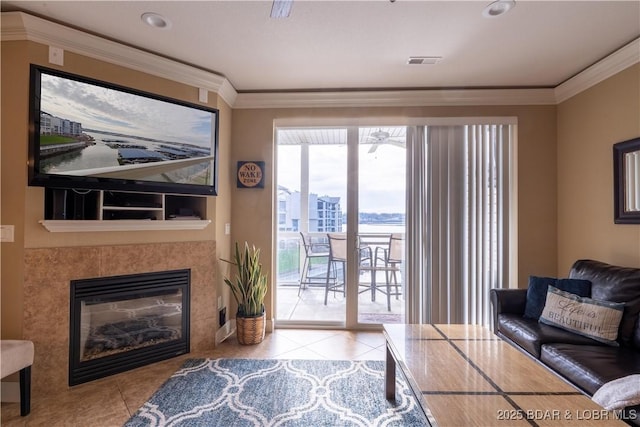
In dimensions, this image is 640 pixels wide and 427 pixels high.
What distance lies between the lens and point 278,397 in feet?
6.90

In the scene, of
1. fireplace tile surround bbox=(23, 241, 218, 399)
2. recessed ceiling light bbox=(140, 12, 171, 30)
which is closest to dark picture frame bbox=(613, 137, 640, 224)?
recessed ceiling light bbox=(140, 12, 171, 30)

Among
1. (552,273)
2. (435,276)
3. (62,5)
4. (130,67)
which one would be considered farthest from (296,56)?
(552,273)

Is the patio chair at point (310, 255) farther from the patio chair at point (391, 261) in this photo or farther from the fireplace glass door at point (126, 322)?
the fireplace glass door at point (126, 322)

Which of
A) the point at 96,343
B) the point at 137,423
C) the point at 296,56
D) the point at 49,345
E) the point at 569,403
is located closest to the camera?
the point at 569,403

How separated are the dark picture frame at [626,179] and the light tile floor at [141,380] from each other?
2.34 meters

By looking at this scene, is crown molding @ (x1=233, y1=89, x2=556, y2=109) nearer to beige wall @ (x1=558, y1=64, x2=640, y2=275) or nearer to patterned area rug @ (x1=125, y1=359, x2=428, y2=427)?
beige wall @ (x1=558, y1=64, x2=640, y2=275)

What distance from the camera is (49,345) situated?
2.16 meters

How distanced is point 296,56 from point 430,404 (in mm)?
2630

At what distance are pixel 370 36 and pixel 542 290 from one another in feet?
8.17

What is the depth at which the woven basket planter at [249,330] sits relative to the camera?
2.97 meters

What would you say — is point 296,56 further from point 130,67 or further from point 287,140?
point 130,67

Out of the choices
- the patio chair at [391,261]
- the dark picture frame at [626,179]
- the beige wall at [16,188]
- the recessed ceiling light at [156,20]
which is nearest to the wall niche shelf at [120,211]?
the beige wall at [16,188]

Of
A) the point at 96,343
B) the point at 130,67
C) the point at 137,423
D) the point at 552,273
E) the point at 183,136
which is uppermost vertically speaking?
the point at 130,67

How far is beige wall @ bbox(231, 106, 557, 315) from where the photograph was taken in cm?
320
